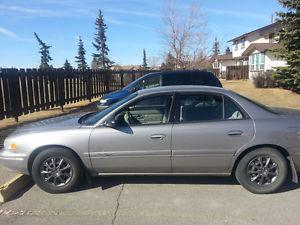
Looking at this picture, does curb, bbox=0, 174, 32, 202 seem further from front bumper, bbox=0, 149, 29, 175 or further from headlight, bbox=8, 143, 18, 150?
headlight, bbox=8, 143, 18, 150

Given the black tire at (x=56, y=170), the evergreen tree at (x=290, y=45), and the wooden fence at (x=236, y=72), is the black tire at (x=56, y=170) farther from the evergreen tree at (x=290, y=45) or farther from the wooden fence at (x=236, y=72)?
the wooden fence at (x=236, y=72)

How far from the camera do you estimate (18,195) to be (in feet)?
17.0

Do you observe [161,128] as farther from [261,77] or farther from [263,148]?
[261,77]

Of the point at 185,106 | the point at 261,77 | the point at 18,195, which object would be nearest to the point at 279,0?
the point at 261,77

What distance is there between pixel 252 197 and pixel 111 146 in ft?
6.70

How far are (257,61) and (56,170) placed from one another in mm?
39316

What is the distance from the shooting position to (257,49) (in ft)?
135

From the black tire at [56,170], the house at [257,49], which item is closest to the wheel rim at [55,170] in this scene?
the black tire at [56,170]

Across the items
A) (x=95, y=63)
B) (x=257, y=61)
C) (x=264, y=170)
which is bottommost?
(x=264, y=170)

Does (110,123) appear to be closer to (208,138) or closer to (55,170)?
(55,170)

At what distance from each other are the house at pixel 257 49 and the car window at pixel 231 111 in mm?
22412

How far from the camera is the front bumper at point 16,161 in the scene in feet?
17.1

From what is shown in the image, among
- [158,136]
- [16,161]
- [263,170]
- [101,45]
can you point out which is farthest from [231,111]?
[101,45]

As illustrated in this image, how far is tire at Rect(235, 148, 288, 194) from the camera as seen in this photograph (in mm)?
5039
